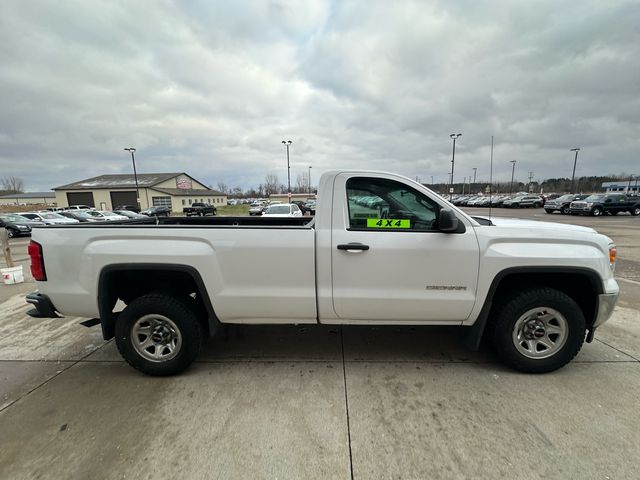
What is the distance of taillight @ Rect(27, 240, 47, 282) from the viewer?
2.84 meters

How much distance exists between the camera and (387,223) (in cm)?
282

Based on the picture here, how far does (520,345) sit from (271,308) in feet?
7.79

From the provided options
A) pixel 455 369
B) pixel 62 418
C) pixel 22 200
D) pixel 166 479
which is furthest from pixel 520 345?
pixel 22 200

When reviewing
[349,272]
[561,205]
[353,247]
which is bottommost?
[561,205]

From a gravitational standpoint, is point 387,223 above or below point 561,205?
above

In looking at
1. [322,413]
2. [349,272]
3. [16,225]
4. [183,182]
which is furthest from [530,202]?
[183,182]

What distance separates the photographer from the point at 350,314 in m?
2.85

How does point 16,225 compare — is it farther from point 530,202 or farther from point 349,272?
point 530,202

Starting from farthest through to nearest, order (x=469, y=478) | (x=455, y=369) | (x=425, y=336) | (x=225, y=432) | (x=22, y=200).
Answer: (x=22, y=200) < (x=425, y=336) < (x=455, y=369) < (x=225, y=432) < (x=469, y=478)

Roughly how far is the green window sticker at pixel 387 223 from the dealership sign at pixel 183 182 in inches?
2778

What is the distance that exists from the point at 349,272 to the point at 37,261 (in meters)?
2.87

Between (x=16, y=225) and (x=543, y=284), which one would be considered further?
(x=16, y=225)

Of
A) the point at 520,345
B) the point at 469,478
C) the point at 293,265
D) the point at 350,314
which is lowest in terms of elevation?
the point at 469,478

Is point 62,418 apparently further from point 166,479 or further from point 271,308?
point 271,308
